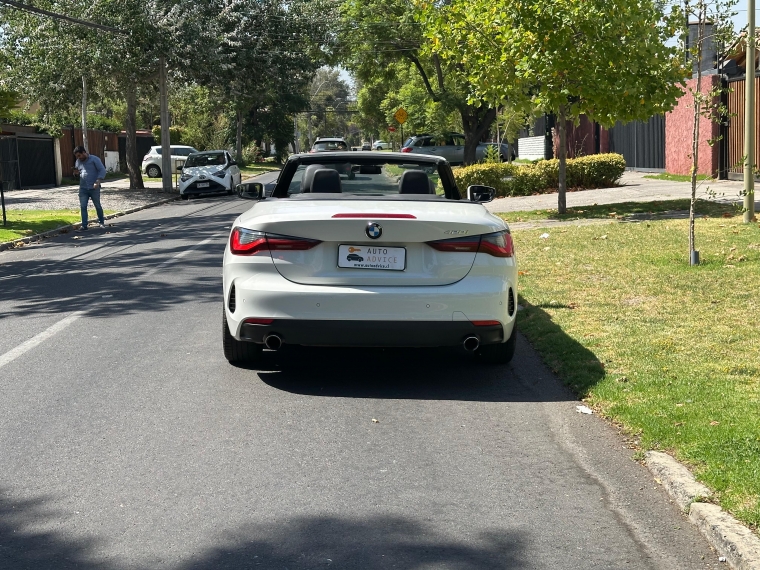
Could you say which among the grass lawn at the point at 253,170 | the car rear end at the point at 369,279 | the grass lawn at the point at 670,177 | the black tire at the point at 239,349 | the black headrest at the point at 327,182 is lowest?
the grass lawn at the point at 253,170

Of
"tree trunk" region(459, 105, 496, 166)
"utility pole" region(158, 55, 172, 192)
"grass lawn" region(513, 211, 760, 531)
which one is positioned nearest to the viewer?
"grass lawn" region(513, 211, 760, 531)

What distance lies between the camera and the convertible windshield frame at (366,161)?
8250 mm

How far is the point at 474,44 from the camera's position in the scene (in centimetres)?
1922

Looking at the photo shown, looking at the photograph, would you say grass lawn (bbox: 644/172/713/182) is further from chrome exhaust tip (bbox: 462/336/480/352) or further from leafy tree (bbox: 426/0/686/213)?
chrome exhaust tip (bbox: 462/336/480/352)

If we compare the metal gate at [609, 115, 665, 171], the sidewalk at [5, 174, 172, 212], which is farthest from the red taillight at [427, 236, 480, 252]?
the sidewalk at [5, 174, 172, 212]

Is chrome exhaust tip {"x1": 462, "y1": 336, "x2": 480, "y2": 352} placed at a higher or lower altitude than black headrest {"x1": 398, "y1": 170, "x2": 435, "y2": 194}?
lower

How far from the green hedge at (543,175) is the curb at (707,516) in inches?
838

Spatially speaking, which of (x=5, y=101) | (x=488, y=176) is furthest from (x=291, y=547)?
(x=488, y=176)

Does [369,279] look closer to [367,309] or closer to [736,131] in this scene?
[367,309]

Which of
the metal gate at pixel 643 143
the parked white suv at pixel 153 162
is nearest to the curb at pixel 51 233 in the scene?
the metal gate at pixel 643 143

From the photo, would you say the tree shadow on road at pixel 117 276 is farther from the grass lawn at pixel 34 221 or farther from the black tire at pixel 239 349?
the black tire at pixel 239 349

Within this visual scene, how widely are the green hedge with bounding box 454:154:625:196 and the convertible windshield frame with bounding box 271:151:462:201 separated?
58.2 ft

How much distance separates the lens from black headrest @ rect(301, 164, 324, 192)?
809 cm

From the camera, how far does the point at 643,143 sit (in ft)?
107
